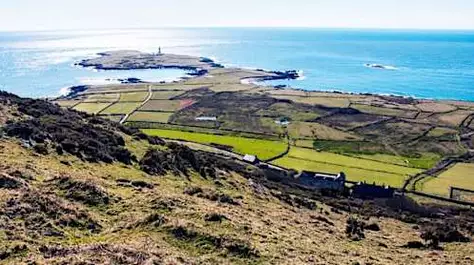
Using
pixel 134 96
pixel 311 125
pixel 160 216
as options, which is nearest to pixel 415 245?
pixel 160 216

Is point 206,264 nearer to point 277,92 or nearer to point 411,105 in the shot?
point 411,105

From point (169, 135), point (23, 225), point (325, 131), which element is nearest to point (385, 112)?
point (325, 131)

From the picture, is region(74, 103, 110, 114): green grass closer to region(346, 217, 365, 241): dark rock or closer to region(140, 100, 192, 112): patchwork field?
region(140, 100, 192, 112): patchwork field

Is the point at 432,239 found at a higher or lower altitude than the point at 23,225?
lower

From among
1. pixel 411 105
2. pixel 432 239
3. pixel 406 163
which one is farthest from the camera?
pixel 411 105

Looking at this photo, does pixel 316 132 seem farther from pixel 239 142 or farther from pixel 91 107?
pixel 91 107

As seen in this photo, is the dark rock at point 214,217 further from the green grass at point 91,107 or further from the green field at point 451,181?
the green grass at point 91,107

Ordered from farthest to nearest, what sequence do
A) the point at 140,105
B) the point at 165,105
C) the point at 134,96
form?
1. the point at 134,96
2. the point at 165,105
3. the point at 140,105

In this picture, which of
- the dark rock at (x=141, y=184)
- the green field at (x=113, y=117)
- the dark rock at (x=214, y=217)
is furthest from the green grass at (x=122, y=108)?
the dark rock at (x=214, y=217)
